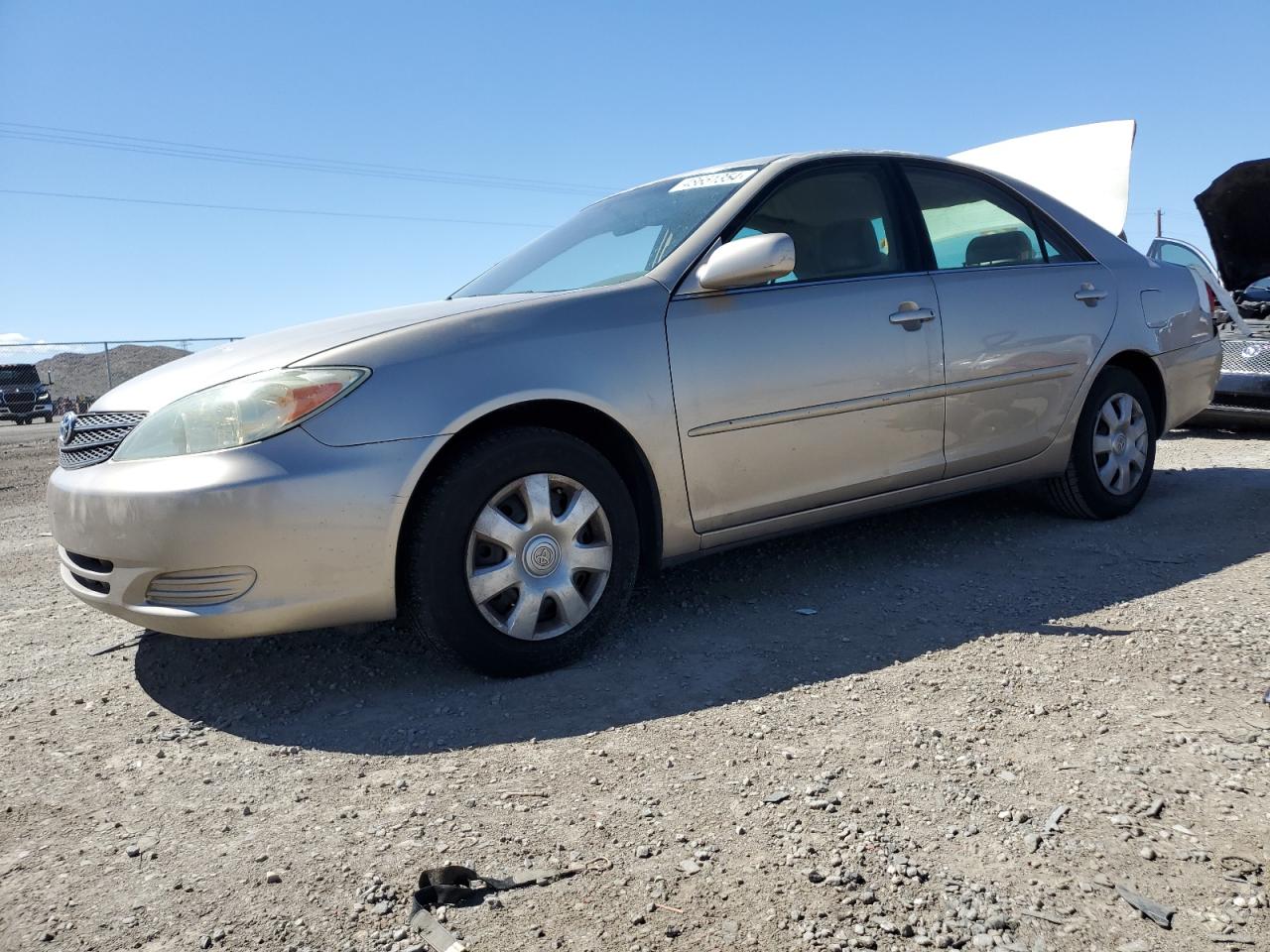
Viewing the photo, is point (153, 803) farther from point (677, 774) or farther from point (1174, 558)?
point (1174, 558)

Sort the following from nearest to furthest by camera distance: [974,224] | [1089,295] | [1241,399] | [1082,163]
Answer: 1. [974,224]
2. [1089,295]
3. [1241,399]
4. [1082,163]

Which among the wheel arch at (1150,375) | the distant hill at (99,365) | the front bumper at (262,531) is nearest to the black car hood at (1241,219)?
the wheel arch at (1150,375)

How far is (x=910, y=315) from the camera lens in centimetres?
374

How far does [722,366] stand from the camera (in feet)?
10.7

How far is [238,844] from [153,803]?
14.1 inches

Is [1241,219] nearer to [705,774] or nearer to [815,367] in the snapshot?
[815,367]

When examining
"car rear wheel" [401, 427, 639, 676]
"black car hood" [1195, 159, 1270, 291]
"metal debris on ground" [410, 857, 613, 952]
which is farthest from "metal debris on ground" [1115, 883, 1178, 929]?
"black car hood" [1195, 159, 1270, 291]

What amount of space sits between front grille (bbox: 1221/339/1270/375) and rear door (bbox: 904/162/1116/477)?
3.20m

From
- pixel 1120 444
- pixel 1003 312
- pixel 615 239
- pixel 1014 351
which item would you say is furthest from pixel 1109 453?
pixel 615 239

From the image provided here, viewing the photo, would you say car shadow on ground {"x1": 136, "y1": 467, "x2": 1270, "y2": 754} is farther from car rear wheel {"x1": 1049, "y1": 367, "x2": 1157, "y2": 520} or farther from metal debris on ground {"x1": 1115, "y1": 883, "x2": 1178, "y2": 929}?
metal debris on ground {"x1": 1115, "y1": 883, "x2": 1178, "y2": 929}

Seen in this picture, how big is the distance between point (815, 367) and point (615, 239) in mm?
951

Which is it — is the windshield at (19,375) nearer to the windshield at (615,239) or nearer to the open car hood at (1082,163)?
the open car hood at (1082,163)

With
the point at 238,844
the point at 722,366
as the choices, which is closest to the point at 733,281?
the point at 722,366

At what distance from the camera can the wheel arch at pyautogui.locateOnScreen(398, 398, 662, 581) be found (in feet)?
9.38
